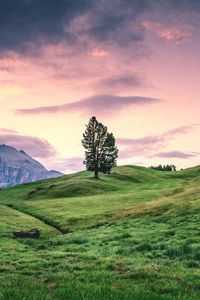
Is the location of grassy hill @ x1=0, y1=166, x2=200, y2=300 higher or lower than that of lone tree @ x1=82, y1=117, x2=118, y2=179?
lower

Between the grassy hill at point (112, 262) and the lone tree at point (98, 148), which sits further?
the lone tree at point (98, 148)

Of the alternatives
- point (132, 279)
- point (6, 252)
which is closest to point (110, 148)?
point (6, 252)

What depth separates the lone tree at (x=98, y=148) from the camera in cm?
13562

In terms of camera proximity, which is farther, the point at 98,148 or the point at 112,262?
the point at 98,148

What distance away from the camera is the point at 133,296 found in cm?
1248

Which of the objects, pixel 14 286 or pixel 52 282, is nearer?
pixel 14 286

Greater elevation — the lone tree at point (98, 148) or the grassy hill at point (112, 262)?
the lone tree at point (98, 148)

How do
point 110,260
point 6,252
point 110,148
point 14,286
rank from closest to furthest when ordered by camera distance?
point 14,286 < point 110,260 < point 6,252 < point 110,148

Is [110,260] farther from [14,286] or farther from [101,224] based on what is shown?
[101,224]

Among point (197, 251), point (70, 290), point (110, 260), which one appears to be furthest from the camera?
point (197, 251)

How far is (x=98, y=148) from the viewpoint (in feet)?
447

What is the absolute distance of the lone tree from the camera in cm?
13562

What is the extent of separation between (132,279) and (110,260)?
611cm

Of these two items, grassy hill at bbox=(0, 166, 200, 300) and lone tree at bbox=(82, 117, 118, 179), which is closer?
grassy hill at bbox=(0, 166, 200, 300)
